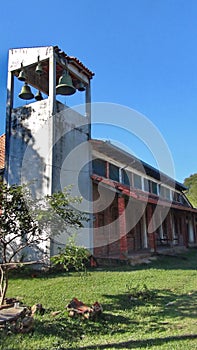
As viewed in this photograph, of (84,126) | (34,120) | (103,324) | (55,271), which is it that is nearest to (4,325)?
(103,324)

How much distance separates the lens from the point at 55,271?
30.5 ft

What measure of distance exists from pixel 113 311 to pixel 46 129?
6914 millimetres

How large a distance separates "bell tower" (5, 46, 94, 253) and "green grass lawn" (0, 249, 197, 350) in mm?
3057

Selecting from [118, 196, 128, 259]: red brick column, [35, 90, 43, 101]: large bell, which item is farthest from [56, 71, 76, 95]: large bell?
[118, 196, 128, 259]: red brick column

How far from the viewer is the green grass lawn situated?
429 cm

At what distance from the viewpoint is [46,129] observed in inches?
412

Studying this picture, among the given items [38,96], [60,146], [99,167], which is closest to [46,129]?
[60,146]

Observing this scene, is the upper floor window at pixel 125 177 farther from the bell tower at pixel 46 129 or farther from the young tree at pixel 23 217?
the young tree at pixel 23 217

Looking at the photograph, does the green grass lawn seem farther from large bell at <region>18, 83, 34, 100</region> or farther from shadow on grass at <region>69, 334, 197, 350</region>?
large bell at <region>18, 83, 34, 100</region>

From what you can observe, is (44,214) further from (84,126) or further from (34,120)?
(84,126)

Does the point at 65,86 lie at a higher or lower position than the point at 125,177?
higher

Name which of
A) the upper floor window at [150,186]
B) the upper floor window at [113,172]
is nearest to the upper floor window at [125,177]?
the upper floor window at [113,172]

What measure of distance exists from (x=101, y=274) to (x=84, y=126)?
6.32m

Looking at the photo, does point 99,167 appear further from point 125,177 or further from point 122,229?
point 122,229
